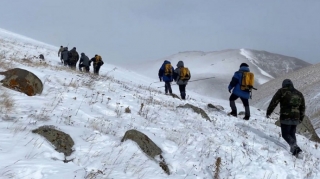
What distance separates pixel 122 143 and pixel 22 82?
12.1 ft

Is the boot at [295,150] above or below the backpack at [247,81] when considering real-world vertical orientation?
below

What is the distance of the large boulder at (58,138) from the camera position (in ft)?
16.5

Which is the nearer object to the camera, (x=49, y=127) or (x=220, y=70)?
(x=49, y=127)

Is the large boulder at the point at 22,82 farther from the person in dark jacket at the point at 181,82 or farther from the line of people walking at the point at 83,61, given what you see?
the line of people walking at the point at 83,61

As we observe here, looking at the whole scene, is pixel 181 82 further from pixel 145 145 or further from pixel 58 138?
pixel 58 138

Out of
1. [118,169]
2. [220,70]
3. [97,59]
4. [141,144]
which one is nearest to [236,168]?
[141,144]

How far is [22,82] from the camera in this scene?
800 cm

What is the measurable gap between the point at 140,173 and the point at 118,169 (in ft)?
1.19

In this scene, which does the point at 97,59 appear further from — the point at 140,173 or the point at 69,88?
the point at 140,173

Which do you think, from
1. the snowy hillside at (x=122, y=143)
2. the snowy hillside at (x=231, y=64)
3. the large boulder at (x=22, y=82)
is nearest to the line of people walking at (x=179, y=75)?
the snowy hillside at (x=122, y=143)

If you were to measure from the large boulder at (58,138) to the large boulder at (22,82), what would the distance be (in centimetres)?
301

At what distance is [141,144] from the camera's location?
594 cm

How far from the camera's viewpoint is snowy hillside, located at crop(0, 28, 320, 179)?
4.62m

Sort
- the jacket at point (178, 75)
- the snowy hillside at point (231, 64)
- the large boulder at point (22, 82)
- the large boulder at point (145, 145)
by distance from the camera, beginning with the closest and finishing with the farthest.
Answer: the large boulder at point (145, 145) → the large boulder at point (22, 82) → the jacket at point (178, 75) → the snowy hillside at point (231, 64)
